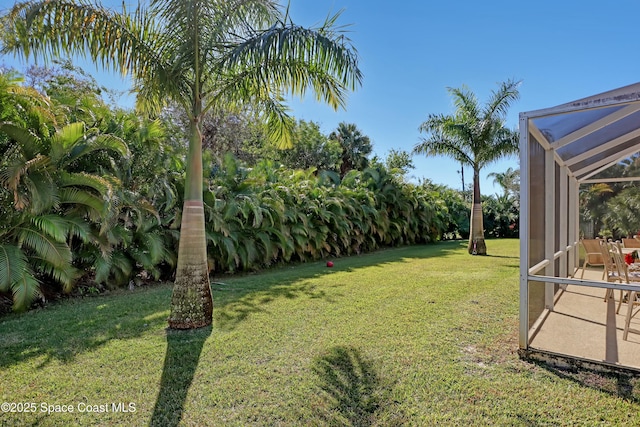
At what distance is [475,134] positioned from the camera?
1355cm

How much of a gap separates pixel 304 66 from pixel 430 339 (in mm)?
4119

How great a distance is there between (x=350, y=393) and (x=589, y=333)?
138 inches

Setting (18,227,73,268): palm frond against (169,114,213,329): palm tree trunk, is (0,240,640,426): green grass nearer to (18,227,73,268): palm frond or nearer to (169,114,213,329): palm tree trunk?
(169,114,213,329): palm tree trunk

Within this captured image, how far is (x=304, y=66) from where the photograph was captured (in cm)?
524

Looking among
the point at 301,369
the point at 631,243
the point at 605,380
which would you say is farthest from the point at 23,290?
the point at 631,243

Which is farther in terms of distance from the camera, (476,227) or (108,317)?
(476,227)

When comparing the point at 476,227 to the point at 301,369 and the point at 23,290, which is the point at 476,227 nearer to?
the point at 301,369

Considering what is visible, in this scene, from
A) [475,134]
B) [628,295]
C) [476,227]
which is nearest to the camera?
[628,295]

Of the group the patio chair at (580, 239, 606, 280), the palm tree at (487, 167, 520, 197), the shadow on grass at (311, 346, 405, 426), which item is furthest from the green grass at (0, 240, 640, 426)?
the palm tree at (487, 167, 520, 197)

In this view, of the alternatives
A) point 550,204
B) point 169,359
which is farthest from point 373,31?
point 169,359

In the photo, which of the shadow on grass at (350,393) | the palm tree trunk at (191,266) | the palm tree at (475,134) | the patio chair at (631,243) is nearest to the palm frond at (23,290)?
the palm tree trunk at (191,266)

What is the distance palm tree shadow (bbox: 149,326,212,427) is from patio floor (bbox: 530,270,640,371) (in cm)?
371

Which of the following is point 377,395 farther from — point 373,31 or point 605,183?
point 605,183

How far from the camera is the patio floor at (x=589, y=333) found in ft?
12.6
